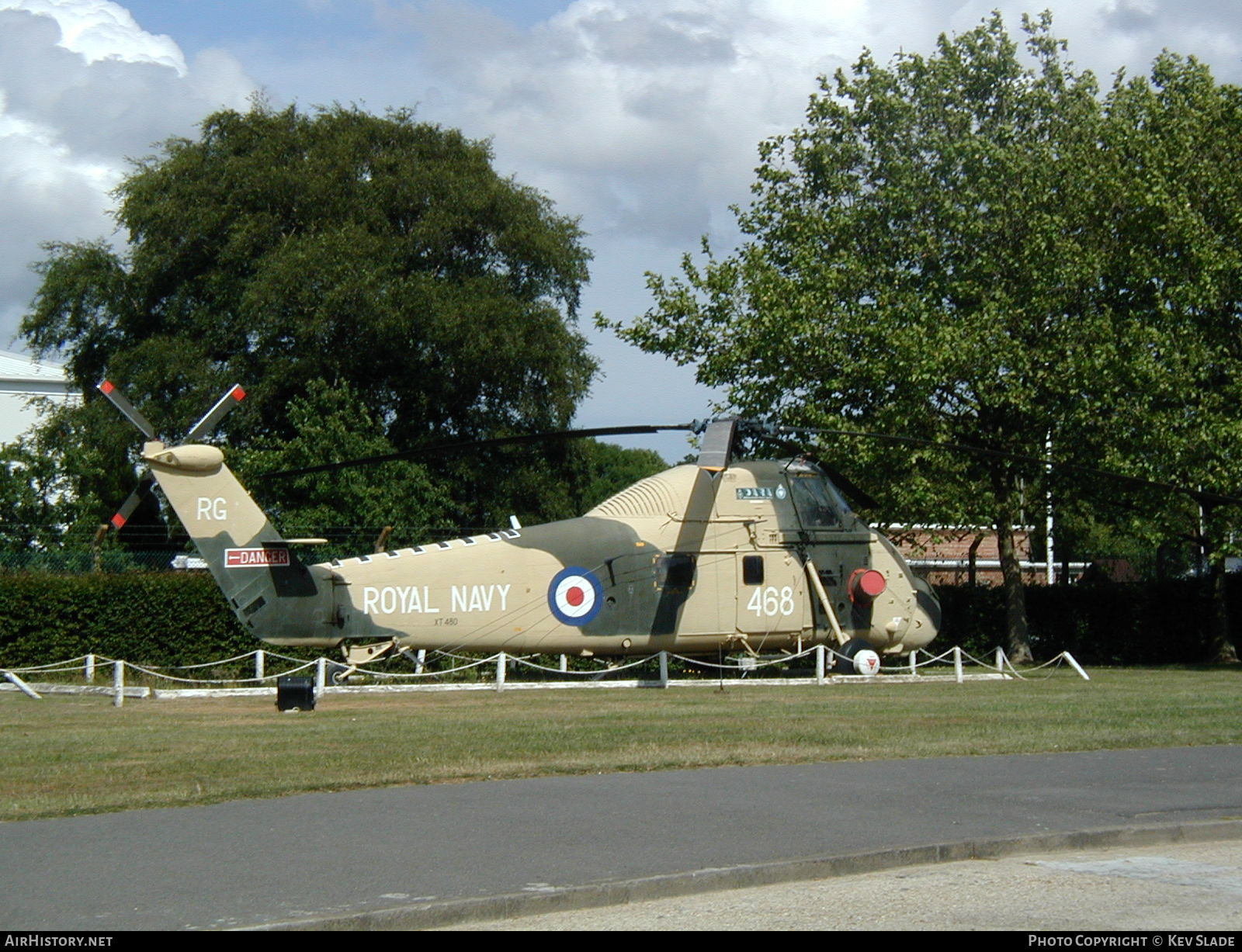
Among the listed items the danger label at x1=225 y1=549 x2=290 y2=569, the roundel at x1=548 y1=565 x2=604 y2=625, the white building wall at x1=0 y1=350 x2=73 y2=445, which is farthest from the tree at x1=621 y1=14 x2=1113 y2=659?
the white building wall at x1=0 y1=350 x2=73 y2=445

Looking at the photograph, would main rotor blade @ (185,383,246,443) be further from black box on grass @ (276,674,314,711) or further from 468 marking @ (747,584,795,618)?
468 marking @ (747,584,795,618)

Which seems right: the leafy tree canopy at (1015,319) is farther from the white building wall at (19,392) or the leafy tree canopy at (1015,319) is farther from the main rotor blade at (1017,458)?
the white building wall at (19,392)

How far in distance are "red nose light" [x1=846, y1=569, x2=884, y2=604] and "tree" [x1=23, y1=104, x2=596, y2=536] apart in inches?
865

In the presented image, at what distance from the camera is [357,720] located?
17.5 meters

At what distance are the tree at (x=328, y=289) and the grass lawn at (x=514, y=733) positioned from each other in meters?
21.5

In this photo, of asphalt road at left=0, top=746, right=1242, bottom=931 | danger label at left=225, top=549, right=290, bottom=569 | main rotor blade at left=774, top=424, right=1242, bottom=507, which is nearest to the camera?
asphalt road at left=0, top=746, right=1242, bottom=931

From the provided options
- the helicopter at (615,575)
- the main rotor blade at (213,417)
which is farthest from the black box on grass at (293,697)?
the main rotor blade at (213,417)

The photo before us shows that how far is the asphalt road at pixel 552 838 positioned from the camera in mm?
7367

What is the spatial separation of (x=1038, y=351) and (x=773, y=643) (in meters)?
12.0

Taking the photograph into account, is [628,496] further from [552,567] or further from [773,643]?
[773,643]

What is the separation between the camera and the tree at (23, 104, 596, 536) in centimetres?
4259

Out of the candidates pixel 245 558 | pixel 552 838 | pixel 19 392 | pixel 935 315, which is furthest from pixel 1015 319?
pixel 19 392

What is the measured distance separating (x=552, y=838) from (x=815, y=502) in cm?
1528
